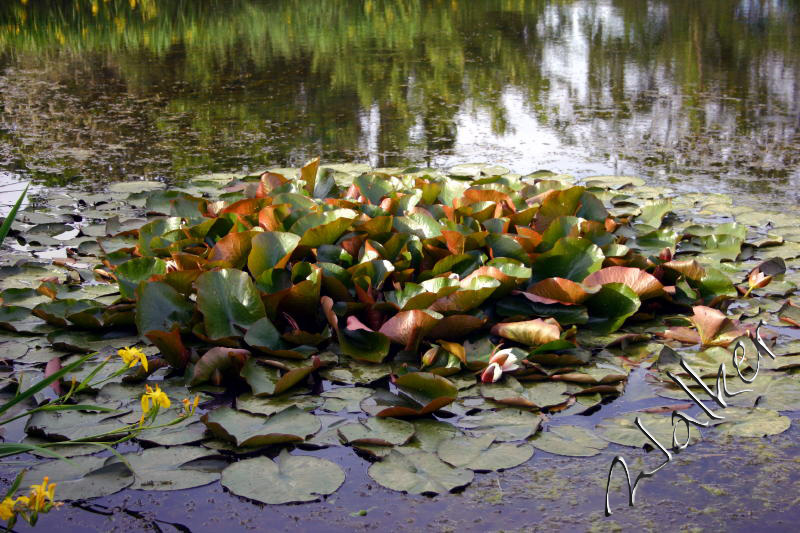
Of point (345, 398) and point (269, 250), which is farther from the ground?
point (269, 250)

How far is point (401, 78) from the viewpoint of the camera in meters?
6.56

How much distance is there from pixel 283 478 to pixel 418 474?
0.29m

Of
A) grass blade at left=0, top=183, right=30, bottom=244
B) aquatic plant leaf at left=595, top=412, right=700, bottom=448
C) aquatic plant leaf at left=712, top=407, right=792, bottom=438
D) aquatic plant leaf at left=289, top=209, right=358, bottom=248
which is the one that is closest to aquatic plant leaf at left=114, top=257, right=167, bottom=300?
aquatic plant leaf at left=289, top=209, right=358, bottom=248

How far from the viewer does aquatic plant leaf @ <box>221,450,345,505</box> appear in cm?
170

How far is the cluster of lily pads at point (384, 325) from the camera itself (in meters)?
1.87

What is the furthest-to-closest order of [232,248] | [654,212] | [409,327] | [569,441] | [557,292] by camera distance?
[654,212] → [232,248] → [557,292] → [409,327] → [569,441]

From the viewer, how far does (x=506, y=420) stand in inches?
77.7

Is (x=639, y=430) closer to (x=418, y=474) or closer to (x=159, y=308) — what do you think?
(x=418, y=474)

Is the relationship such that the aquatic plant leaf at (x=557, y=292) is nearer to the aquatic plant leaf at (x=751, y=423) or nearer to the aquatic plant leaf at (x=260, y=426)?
the aquatic plant leaf at (x=751, y=423)

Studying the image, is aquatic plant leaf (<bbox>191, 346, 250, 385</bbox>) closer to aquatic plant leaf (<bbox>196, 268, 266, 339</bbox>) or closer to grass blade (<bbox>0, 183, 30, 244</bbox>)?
aquatic plant leaf (<bbox>196, 268, 266, 339</bbox>)

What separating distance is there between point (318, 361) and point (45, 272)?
4.25 feet

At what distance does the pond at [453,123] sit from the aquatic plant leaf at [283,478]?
0.08 ft

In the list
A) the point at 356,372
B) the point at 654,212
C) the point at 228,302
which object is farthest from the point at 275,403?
the point at 654,212

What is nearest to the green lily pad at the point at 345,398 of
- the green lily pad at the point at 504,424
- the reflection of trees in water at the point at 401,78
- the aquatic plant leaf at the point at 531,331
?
the green lily pad at the point at 504,424
